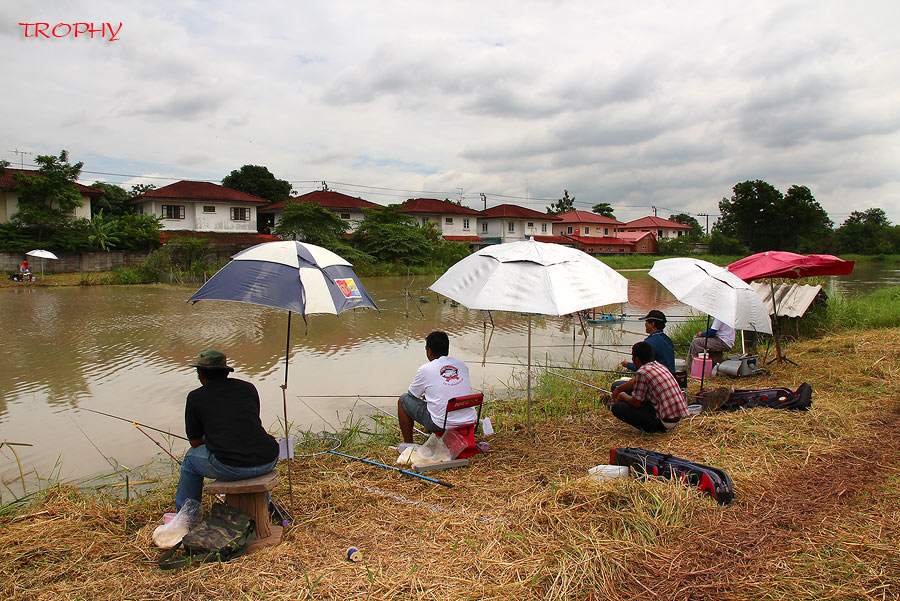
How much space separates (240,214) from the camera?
35.7 metres

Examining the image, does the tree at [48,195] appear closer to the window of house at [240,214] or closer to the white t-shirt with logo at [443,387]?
the window of house at [240,214]

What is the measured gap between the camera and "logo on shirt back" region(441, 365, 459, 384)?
172 inches

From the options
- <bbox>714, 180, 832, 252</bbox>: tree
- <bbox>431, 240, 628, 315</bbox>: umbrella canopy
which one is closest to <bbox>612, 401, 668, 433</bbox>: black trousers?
<bbox>431, 240, 628, 315</bbox>: umbrella canopy

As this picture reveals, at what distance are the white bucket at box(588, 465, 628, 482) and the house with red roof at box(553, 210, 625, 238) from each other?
169 ft

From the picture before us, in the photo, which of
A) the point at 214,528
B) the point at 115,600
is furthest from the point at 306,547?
the point at 115,600

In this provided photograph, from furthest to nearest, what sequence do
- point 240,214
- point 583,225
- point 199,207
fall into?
1. point 583,225
2. point 240,214
3. point 199,207

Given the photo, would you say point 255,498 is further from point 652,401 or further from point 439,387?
point 652,401

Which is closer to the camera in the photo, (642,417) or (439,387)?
(439,387)

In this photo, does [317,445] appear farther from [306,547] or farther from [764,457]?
[764,457]

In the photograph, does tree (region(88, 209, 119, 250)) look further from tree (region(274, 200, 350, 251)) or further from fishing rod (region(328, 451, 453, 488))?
fishing rod (region(328, 451, 453, 488))

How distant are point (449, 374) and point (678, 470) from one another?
182 cm

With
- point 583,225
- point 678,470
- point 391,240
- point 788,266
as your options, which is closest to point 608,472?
point 678,470

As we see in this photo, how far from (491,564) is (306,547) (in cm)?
106

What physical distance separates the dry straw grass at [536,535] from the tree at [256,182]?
44.2 metres
